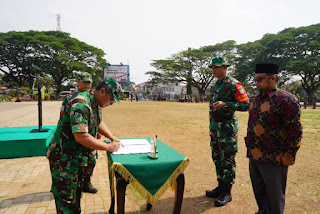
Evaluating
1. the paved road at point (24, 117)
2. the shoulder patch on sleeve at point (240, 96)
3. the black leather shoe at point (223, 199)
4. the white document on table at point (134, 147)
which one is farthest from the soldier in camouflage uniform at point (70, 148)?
the paved road at point (24, 117)

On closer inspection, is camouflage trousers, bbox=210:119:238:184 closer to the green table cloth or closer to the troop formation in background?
the troop formation in background

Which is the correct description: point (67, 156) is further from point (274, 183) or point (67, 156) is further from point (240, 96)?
point (240, 96)

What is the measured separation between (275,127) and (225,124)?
99 centimetres

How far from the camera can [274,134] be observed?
2.21m

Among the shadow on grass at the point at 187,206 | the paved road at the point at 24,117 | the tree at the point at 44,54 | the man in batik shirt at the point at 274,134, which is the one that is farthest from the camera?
the tree at the point at 44,54

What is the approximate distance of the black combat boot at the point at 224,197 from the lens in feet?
10.3

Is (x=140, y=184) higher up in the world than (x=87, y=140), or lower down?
lower down

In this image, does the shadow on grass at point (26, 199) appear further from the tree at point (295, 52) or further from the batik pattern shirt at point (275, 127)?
the tree at point (295, 52)

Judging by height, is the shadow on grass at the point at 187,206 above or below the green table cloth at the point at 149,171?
below

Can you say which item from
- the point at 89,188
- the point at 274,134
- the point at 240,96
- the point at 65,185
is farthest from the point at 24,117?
the point at 274,134

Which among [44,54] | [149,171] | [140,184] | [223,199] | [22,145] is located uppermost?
[44,54]

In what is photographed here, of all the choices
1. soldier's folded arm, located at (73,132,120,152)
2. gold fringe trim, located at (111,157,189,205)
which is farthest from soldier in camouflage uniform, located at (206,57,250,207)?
soldier's folded arm, located at (73,132,120,152)

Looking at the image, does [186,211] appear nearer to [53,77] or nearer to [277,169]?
[277,169]

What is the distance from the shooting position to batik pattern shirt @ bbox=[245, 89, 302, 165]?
2.06 m
